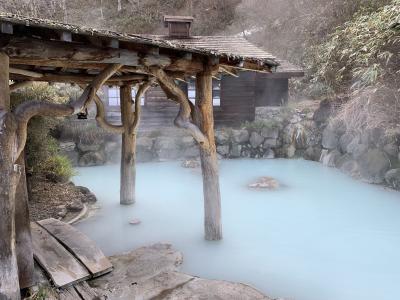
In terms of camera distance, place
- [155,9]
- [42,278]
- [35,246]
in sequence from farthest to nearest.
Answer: [155,9] → [35,246] → [42,278]

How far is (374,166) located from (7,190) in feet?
32.7

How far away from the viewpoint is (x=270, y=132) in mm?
14477

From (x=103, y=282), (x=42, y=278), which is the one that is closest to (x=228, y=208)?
(x=103, y=282)

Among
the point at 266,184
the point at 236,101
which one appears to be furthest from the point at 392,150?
the point at 236,101

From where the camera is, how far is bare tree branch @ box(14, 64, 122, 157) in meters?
3.40

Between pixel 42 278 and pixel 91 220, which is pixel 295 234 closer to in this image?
pixel 91 220

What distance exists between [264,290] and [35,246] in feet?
9.99

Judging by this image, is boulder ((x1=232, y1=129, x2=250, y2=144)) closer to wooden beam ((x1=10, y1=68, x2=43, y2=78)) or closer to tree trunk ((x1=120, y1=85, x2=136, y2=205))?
tree trunk ((x1=120, y1=85, x2=136, y2=205))

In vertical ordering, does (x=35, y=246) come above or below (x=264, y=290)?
above

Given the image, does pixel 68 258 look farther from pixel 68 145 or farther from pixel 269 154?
pixel 269 154

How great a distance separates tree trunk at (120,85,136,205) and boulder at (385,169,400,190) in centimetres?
698

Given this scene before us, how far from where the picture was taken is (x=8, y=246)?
10.7 feet

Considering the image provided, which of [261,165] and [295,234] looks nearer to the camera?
[295,234]

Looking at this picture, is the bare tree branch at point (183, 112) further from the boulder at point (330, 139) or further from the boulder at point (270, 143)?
the boulder at point (270, 143)
